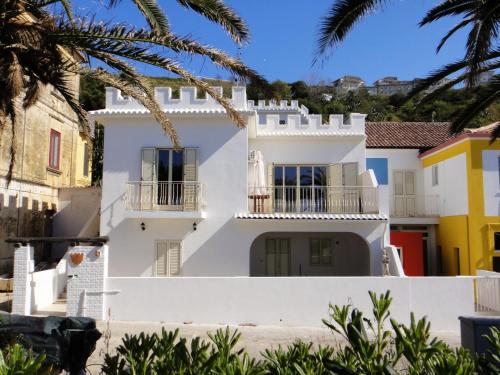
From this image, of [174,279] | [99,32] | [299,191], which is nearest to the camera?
[99,32]

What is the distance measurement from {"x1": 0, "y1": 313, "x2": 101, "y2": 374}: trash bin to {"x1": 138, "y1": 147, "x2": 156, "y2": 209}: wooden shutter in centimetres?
795

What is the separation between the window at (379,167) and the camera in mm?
20477

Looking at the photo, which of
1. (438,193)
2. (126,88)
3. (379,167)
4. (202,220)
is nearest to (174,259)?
(202,220)

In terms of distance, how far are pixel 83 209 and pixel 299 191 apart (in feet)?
32.2

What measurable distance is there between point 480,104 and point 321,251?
28.0 feet

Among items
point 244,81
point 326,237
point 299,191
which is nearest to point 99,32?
point 244,81

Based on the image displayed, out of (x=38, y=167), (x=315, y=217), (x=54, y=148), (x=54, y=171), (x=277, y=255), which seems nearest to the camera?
(x=315, y=217)

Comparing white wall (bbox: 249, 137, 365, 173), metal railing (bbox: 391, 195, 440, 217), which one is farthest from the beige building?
metal railing (bbox: 391, 195, 440, 217)

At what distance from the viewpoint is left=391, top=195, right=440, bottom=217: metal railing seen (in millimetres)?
19781

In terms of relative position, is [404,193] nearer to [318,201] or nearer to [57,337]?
[318,201]

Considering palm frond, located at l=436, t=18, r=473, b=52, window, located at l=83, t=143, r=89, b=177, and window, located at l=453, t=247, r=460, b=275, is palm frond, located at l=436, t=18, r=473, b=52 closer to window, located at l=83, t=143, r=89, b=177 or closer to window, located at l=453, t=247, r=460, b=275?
window, located at l=453, t=247, r=460, b=275

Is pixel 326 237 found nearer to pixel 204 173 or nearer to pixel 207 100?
pixel 204 173

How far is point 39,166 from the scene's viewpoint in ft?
61.8

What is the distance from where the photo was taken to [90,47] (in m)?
7.29
